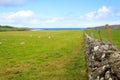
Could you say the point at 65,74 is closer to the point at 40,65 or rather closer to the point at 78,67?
the point at 78,67

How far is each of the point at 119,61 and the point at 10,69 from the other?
41.6 feet

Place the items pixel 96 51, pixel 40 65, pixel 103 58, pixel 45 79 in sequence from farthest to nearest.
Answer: pixel 40 65 < pixel 45 79 < pixel 96 51 < pixel 103 58

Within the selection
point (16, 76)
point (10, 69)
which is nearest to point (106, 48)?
point (16, 76)

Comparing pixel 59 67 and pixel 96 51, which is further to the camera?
pixel 59 67

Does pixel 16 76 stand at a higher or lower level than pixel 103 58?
lower

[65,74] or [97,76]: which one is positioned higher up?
[97,76]

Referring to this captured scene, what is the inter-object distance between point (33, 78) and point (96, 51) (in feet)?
17.4

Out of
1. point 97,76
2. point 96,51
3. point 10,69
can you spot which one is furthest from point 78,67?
point 97,76

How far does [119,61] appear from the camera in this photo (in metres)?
8.62

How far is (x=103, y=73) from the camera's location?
9672mm

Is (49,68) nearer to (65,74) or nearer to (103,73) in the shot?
(65,74)

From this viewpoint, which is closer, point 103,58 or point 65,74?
point 103,58

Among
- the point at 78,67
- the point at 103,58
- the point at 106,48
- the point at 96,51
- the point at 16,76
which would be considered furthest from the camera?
the point at 78,67

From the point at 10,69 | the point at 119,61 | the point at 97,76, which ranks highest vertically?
the point at 119,61
